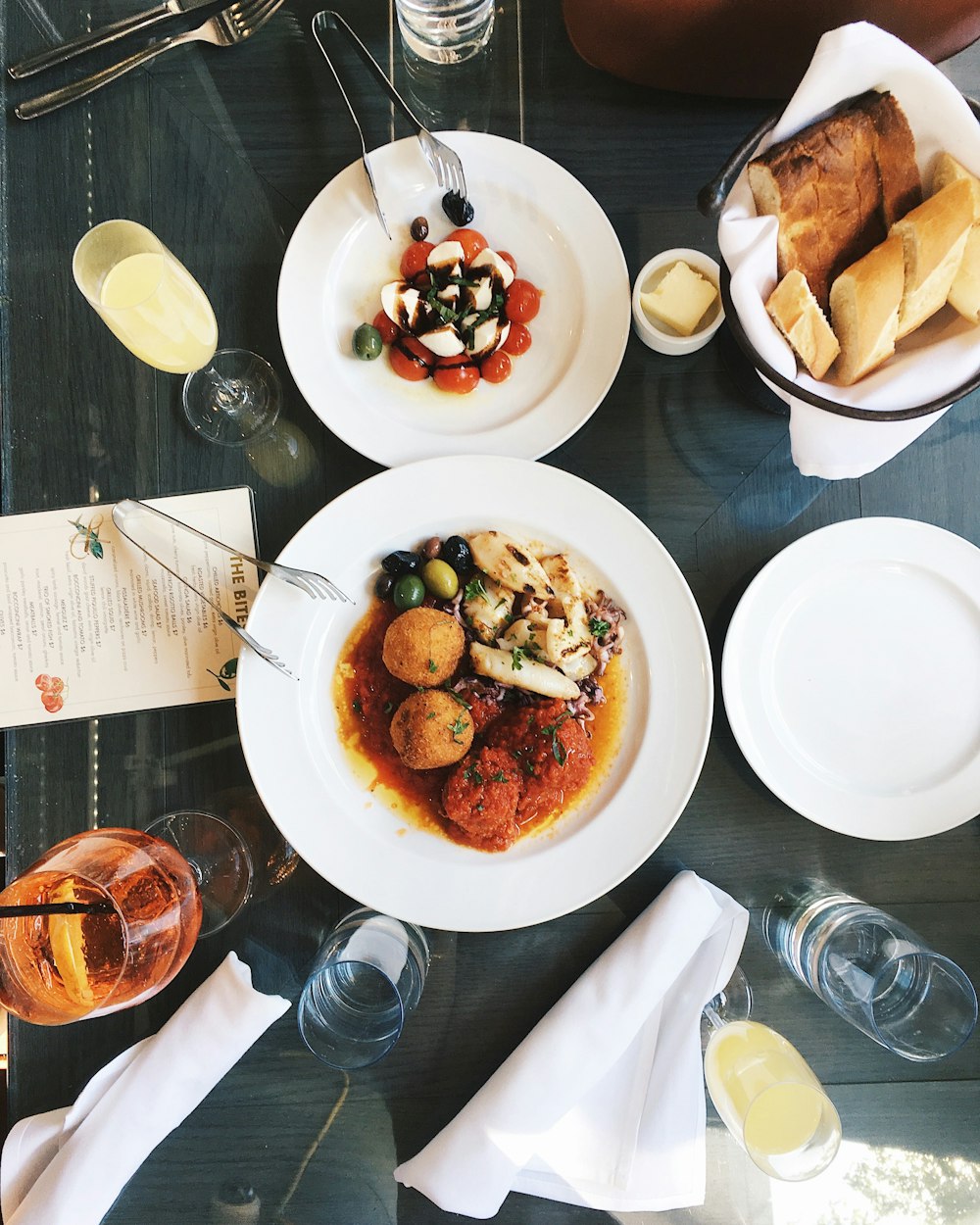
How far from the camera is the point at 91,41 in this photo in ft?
5.72

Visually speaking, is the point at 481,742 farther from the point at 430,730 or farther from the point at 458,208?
the point at 458,208

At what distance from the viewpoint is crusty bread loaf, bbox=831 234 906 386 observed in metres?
1.33

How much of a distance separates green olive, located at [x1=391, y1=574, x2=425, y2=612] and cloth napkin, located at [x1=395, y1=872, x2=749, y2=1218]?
77cm

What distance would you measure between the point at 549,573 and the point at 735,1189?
4.29ft

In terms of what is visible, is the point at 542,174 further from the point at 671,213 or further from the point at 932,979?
the point at 932,979

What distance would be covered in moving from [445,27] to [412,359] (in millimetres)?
699

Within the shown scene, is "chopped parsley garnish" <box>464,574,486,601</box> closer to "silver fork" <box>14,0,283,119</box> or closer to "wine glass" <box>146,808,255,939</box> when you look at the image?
"wine glass" <box>146,808,255,939</box>

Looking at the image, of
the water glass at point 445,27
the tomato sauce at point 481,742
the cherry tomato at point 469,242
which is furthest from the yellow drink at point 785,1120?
the water glass at point 445,27

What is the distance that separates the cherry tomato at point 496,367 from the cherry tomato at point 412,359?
4.1 inches

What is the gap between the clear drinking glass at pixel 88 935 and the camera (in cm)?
132

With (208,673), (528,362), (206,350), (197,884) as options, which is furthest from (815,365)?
(197,884)

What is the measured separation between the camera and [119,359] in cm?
179

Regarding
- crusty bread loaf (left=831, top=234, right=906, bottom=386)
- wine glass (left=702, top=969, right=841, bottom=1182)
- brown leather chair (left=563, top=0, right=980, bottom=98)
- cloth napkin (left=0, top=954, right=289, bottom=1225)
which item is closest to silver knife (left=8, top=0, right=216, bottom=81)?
brown leather chair (left=563, top=0, right=980, bottom=98)

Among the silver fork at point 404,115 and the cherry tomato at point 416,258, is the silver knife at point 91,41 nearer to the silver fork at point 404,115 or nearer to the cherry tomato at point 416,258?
the silver fork at point 404,115
